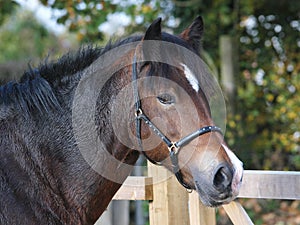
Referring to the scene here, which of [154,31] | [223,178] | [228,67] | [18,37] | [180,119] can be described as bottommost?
[223,178]

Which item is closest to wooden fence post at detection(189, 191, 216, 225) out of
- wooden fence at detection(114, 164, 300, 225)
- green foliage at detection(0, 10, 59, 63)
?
wooden fence at detection(114, 164, 300, 225)

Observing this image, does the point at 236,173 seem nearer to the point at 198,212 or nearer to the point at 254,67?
the point at 198,212

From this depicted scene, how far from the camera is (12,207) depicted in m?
2.36

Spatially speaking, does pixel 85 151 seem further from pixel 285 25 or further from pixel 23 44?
pixel 23 44

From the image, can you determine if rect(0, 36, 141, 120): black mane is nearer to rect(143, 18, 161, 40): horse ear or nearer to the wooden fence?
rect(143, 18, 161, 40): horse ear

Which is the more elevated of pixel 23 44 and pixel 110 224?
pixel 23 44

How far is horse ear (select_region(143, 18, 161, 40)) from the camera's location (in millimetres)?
2333

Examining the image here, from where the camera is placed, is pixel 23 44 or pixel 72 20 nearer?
pixel 72 20

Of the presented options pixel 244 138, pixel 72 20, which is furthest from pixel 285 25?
pixel 72 20

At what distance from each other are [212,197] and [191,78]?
54 cm

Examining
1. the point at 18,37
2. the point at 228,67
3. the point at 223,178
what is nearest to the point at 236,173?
the point at 223,178

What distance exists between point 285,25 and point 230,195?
6.13 meters

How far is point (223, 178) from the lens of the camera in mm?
2215

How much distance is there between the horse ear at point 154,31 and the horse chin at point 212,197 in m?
0.69
